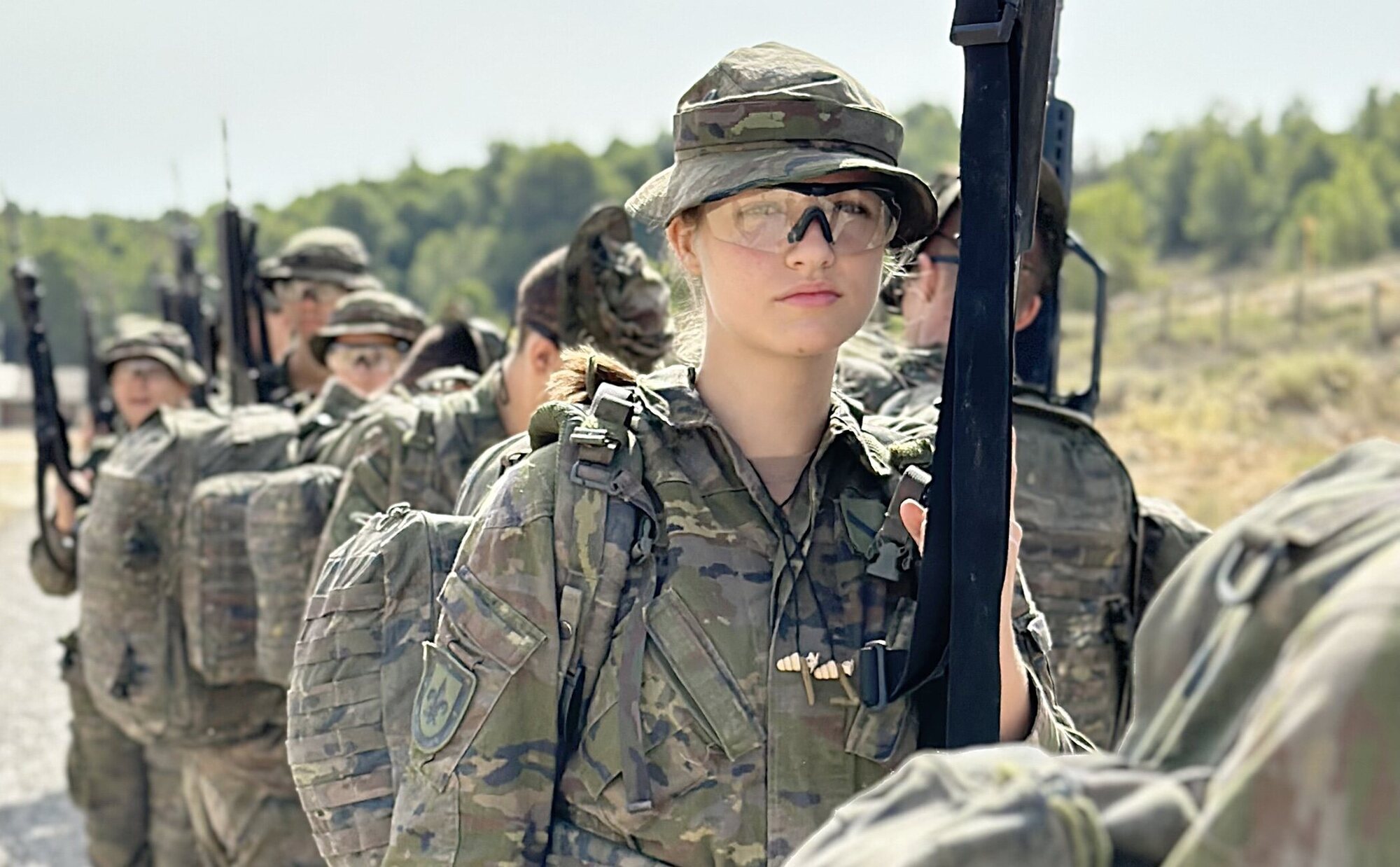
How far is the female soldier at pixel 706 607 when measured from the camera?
2.53m

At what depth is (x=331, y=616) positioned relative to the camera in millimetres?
3354

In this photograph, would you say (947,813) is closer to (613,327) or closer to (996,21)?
(996,21)

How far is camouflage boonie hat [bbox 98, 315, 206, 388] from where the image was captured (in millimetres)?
8367

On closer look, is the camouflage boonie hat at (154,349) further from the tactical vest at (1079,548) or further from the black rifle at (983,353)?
the black rifle at (983,353)

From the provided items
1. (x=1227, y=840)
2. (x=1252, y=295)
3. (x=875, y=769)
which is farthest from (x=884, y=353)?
(x=1252, y=295)

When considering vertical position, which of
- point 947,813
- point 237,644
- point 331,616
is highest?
point 947,813

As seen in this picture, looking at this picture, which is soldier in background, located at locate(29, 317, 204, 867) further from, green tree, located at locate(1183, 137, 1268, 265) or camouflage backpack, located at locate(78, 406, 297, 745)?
green tree, located at locate(1183, 137, 1268, 265)

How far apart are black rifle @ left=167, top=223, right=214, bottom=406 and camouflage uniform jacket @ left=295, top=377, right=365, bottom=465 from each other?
6445 mm

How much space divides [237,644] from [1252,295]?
3936 centimetres

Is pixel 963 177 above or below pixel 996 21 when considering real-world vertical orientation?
below

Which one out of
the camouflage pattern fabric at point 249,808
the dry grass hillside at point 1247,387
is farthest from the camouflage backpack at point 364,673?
the dry grass hillside at point 1247,387

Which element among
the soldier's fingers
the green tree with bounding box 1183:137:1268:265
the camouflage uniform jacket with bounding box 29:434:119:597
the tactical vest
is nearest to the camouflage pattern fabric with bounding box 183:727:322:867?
the camouflage uniform jacket with bounding box 29:434:119:597

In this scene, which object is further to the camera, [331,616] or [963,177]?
[331,616]

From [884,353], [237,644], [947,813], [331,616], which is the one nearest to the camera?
[947,813]
